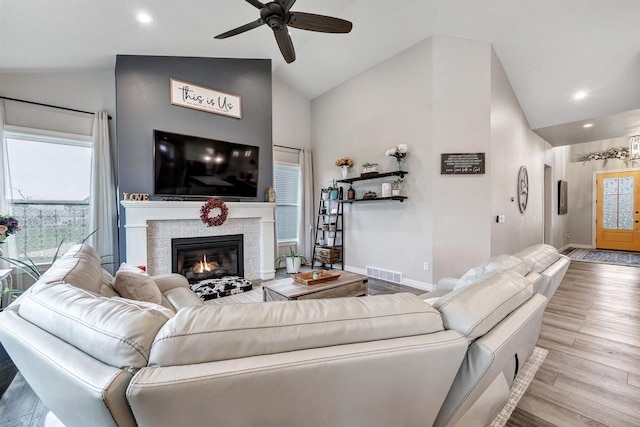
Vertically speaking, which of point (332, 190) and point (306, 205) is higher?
point (332, 190)

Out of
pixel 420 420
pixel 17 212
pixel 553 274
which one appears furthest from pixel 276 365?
pixel 17 212

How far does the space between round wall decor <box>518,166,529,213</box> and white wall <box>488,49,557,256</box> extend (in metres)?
0.11

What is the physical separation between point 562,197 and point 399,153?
20.6 ft

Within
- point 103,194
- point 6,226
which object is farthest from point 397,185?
point 6,226

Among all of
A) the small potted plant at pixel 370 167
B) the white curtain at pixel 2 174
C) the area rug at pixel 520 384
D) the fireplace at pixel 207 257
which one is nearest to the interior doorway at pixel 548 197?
the small potted plant at pixel 370 167

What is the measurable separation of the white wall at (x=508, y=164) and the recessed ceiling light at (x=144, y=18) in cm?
444

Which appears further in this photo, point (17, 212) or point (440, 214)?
point (440, 214)

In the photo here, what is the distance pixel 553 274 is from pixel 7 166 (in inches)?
220

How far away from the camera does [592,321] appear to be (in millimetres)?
2852

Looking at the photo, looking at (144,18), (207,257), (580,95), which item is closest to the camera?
(144,18)

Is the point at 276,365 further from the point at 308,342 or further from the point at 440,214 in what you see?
the point at 440,214

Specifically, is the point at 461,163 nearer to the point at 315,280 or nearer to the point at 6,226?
the point at 315,280

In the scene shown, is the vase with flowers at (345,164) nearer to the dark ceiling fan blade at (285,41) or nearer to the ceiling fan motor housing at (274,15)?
the dark ceiling fan blade at (285,41)

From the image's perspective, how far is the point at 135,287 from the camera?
1765 millimetres
